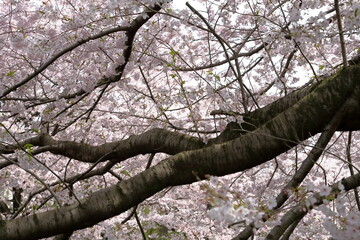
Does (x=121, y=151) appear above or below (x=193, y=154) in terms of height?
above

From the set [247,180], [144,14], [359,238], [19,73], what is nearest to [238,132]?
[144,14]

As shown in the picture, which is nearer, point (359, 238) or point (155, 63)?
point (359, 238)

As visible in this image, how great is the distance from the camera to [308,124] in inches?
95.1

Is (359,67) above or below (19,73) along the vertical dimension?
below

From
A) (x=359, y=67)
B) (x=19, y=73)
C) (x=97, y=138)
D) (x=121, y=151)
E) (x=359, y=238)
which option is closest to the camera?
(x=359, y=238)

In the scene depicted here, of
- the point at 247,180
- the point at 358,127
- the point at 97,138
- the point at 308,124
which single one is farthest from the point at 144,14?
the point at 247,180

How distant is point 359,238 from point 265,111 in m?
1.39

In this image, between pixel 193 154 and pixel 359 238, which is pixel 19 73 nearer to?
pixel 193 154

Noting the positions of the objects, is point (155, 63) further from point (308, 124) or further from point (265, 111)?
point (308, 124)

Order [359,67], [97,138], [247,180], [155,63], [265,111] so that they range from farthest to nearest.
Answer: [247,180], [97,138], [155,63], [265,111], [359,67]

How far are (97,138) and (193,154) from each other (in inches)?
219

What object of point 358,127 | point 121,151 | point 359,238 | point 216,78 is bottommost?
point 359,238

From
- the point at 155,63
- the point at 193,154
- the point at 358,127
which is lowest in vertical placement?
the point at 358,127

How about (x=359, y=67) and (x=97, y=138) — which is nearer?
(x=359, y=67)
